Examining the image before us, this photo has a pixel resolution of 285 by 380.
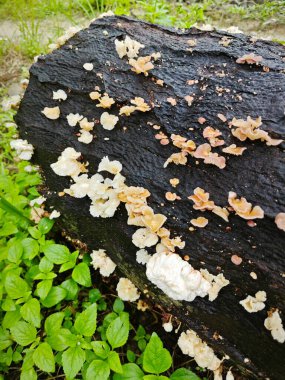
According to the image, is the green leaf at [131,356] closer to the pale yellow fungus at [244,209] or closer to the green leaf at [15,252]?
the green leaf at [15,252]

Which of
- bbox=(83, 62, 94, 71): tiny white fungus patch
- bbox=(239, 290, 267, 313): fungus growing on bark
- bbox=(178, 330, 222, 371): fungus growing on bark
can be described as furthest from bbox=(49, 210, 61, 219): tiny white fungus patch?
bbox=(239, 290, 267, 313): fungus growing on bark

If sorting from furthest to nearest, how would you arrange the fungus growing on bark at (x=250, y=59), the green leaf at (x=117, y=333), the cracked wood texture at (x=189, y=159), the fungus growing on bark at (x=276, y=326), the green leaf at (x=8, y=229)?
the green leaf at (x=8, y=229) → the fungus growing on bark at (x=250, y=59) → the green leaf at (x=117, y=333) → the cracked wood texture at (x=189, y=159) → the fungus growing on bark at (x=276, y=326)

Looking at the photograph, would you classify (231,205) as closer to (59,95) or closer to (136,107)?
(136,107)

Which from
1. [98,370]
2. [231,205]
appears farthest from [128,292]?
[231,205]

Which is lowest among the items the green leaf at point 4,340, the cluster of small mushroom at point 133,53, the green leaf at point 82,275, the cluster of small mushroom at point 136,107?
the green leaf at point 4,340

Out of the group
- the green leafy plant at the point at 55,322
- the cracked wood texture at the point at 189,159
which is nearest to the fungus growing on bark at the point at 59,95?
the cracked wood texture at the point at 189,159

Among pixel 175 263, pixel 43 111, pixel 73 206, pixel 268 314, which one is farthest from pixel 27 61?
→ pixel 268 314
